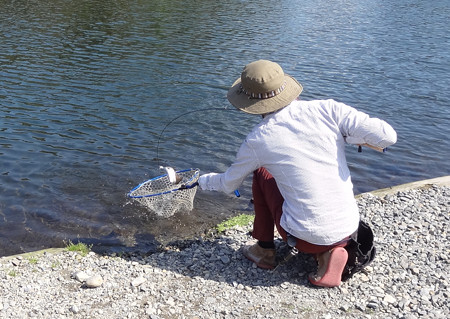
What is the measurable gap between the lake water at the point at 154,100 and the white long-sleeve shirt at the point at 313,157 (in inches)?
136

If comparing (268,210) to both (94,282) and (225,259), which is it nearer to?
(225,259)

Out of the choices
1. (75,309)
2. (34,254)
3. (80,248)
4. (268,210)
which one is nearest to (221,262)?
(268,210)

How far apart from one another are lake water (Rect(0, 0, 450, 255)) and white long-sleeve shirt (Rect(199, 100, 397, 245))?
3451mm

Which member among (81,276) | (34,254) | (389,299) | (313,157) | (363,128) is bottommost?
(34,254)

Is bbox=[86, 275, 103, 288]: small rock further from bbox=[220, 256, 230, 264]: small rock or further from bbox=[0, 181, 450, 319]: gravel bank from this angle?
bbox=[220, 256, 230, 264]: small rock

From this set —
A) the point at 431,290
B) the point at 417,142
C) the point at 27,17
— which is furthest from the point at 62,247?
the point at 27,17

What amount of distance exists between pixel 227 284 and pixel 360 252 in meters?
1.57

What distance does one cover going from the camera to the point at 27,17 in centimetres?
2798

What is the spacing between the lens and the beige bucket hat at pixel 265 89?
512cm

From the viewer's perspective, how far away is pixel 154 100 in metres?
15.4

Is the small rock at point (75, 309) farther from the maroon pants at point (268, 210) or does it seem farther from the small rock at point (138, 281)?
the maroon pants at point (268, 210)

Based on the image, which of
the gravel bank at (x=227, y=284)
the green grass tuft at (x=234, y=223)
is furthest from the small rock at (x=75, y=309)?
the green grass tuft at (x=234, y=223)

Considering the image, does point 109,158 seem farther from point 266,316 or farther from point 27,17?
point 27,17

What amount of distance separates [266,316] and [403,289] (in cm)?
155
